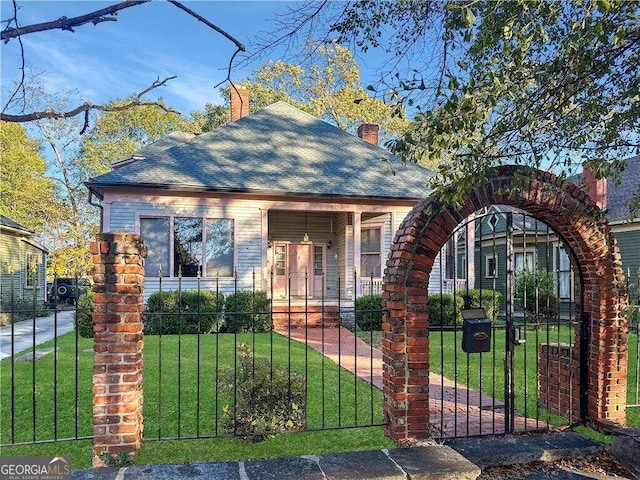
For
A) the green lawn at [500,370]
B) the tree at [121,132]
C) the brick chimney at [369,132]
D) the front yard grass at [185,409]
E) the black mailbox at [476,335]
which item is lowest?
the green lawn at [500,370]

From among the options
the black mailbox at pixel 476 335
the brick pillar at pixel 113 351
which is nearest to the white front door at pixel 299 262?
the black mailbox at pixel 476 335

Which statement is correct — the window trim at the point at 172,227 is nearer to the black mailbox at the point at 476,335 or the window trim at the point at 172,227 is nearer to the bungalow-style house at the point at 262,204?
the bungalow-style house at the point at 262,204

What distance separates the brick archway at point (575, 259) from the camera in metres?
4.15

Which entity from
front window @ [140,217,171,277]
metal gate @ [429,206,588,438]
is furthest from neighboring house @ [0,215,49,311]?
metal gate @ [429,206,588,438]

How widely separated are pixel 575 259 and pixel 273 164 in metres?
11.4

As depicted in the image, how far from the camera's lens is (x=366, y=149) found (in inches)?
682

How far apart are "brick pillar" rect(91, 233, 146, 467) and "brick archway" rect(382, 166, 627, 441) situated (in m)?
2.19

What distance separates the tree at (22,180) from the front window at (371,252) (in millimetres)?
19984

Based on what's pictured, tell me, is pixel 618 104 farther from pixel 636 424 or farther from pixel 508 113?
pixel 636 424

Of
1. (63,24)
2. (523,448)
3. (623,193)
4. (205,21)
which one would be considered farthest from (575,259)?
(623,193)

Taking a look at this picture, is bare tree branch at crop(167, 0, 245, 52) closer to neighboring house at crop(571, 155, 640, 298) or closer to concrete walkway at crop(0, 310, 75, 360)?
concrete walkway at crop(0, 310, 75, 360)

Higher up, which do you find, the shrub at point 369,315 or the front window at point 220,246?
the front window at point 220,246

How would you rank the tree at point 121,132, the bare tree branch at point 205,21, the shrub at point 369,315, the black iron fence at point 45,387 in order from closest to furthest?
the bare tree branch at point 205,21 < the black iron fence at point 45,387 < the shrub at point 369,315 < the tree at point 121,132
